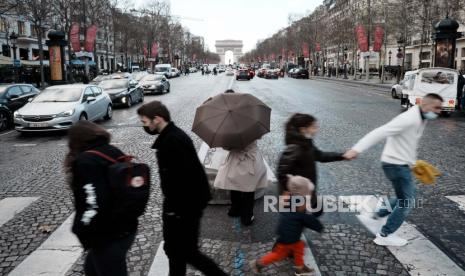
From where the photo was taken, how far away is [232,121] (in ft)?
16.1

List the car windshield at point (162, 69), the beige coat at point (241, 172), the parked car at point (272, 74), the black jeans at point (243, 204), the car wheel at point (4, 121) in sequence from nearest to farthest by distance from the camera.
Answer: the beige coat at point (241, 172) < the black jeans at point (243, 204) < the car wheel at point (4, 121) < the parked car at point (272, 74) < the car windshield at point (162, 69)

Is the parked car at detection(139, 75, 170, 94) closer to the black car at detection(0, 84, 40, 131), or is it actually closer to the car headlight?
the black car at detection(0, 84, 40, 131)

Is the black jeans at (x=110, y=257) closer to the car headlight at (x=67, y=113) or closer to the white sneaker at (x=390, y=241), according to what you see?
the white sneaker at (x=390, y=241)

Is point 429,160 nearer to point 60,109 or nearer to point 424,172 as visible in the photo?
point 424,172

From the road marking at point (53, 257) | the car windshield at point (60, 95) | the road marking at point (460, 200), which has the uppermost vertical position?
the car windshield at point (60, 95)

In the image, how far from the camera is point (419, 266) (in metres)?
4.21

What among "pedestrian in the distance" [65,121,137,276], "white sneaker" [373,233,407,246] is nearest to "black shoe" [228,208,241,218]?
"white sneaker" [373,233,407,246]

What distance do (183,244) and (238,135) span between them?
66.2 inches

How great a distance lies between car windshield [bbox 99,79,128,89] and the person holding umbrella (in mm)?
16765

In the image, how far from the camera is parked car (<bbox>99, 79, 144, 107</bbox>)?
794 inches

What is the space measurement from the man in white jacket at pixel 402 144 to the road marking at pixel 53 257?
Result: 9.67 ft

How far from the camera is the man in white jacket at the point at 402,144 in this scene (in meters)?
4.40

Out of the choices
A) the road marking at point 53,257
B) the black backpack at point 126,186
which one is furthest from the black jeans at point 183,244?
the road marking at point 53,257

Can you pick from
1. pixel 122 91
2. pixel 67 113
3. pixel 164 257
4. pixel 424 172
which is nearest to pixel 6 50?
pixel 122 91
